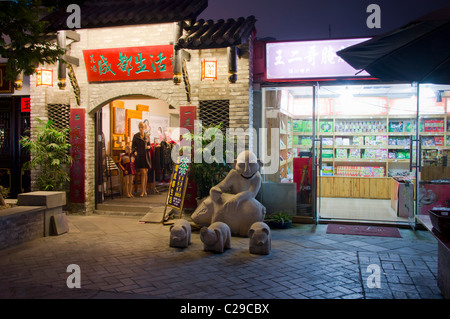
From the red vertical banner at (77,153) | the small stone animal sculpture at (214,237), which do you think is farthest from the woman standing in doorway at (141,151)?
the small stone animal sculpture at (214,237)

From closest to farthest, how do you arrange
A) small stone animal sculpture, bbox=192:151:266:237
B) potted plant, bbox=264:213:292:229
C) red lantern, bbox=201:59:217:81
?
small stone animal sculpture, bbox=192:151:266:237
potted plant, bbox=264:213:292:229
red lantern, bbox=201:59:217:81

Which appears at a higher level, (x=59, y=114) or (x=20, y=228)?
(x=59, y=114)

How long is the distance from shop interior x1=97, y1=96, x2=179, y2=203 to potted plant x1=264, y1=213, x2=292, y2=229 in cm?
506

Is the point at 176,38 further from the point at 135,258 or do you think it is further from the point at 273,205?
the point at 135,258

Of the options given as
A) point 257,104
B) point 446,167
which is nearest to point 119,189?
point 257,104

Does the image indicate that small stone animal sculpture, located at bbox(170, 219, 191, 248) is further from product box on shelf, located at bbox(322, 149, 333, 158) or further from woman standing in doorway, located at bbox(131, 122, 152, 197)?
product box on shelf, located at bbox(322, 149, 333, 158)

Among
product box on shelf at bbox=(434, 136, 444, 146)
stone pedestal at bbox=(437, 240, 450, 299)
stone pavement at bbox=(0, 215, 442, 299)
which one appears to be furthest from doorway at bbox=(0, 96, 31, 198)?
product box on shelf at bbox=(434, 136, 444, 146)

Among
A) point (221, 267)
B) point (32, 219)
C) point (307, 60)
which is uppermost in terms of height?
point (307, 60)

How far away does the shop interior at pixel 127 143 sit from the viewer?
39.3 feet

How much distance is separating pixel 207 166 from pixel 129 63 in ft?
10.3

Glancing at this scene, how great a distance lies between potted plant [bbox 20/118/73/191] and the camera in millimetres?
9188

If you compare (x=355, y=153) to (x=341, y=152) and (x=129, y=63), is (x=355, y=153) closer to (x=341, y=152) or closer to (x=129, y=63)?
(x=341, y=152)

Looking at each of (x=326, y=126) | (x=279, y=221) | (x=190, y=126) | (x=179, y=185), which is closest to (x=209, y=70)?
(x=190, y=126)

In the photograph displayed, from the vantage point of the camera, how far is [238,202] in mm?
7195
